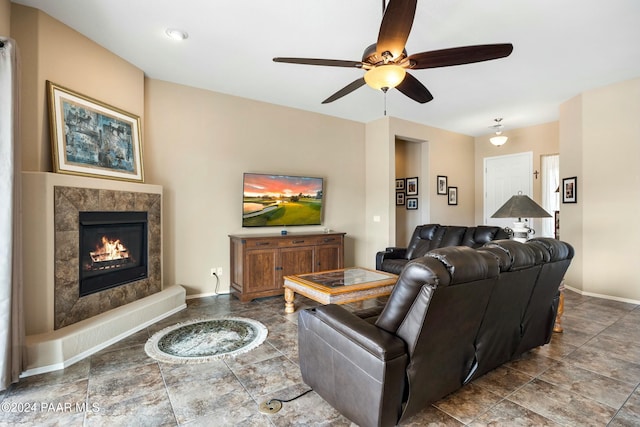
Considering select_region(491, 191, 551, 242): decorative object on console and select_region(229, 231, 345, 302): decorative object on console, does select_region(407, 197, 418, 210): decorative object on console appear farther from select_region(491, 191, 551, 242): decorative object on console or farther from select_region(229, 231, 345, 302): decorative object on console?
select_region(491, 191, 551, 242): decorative object on console

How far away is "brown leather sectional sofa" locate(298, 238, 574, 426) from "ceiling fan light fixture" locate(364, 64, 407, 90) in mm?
1330

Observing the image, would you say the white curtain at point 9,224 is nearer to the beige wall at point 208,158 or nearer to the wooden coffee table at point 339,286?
the beige wall at point 208,158

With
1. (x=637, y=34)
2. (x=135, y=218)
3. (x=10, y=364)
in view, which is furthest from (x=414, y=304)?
(x=637, y=34)

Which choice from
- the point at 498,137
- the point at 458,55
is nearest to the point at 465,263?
the point at 458,55

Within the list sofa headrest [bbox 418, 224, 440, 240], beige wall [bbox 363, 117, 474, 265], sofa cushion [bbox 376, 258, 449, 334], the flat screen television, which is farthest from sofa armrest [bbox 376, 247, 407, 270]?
A: sofa cushion [bbox 376, 258, 449, 334]

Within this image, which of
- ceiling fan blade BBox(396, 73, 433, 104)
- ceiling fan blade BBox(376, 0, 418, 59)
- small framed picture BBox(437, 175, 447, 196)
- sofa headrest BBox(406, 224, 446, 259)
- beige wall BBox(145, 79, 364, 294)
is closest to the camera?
ceiling fan blade BBox(376, 0, 418, 59)

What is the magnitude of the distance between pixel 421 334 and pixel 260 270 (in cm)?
295

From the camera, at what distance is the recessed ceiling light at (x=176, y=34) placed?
287 centimetres

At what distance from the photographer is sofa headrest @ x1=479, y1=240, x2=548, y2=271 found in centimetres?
183

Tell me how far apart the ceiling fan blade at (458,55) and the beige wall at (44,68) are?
3055 mm

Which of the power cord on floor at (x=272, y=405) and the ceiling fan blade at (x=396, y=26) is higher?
the ceiling fan blade at (x=396, y=26)

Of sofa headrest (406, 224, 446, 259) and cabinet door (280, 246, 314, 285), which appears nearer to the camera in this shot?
cabinet door (280, 246, 314, 285)

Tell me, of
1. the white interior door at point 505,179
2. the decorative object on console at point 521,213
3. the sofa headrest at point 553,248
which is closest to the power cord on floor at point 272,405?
the sofa headrest at point 553,248

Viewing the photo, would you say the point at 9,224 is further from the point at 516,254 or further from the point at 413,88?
the point at 516,254
